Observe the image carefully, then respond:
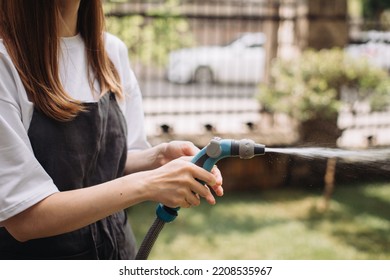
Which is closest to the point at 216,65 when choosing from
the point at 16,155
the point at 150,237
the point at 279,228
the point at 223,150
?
the point at 279,228

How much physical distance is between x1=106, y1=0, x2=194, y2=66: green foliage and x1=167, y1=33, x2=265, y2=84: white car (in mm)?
219

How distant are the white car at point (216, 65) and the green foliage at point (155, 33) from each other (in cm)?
22

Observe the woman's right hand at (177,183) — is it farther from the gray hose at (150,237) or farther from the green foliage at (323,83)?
the green foliage at (323,83)

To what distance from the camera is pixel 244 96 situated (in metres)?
7.16

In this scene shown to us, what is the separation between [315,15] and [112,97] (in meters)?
5.01

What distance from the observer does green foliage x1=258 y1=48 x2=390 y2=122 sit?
234 inches

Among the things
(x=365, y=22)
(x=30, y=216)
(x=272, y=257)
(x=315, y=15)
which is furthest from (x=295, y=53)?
(x=30, y=216)

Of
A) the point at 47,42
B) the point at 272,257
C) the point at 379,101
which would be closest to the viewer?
the point at 47,42

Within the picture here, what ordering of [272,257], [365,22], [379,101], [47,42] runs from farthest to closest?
[365,22], [379,101], [272,257], [47,42]

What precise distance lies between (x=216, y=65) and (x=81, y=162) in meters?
7.29

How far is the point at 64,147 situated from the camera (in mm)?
1621

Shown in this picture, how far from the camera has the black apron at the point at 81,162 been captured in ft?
5.28

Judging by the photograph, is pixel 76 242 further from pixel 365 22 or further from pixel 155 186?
pixel 365 22

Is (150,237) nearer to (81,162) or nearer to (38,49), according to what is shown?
(81,162)
